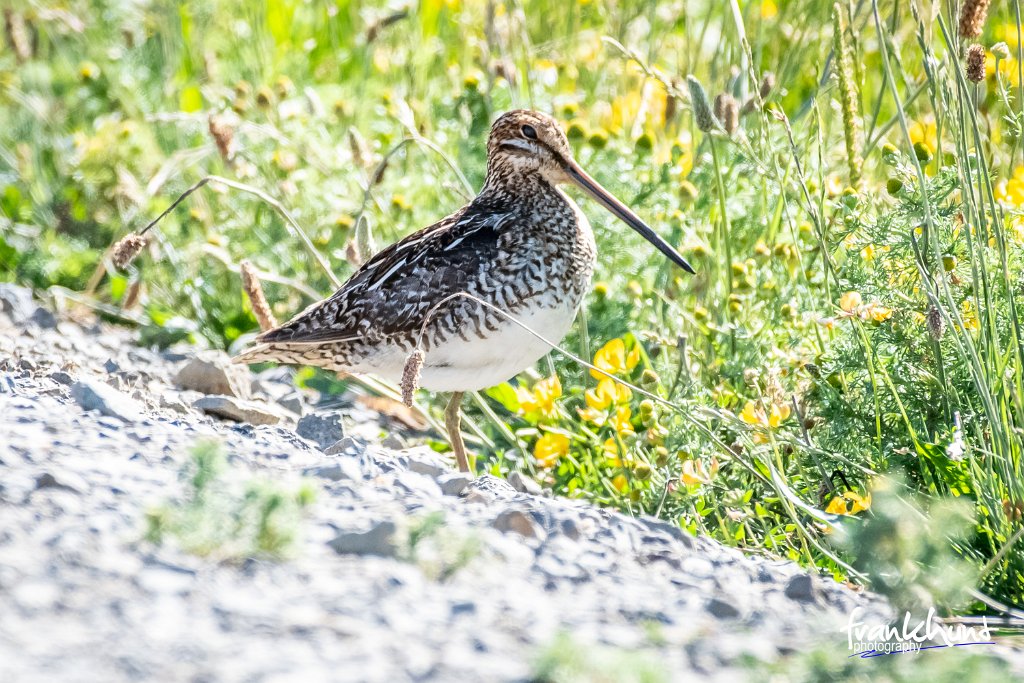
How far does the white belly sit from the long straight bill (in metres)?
0.41

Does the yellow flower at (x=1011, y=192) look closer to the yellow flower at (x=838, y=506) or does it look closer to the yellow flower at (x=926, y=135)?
the yellow flower at (x=926, y=135)

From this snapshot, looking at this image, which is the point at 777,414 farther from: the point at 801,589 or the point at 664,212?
the point at 664,212

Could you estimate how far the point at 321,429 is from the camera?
190 inches

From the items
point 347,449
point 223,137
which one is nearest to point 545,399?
point 347,449

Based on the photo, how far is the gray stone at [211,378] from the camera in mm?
5414

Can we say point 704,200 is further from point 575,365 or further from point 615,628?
point 615,628

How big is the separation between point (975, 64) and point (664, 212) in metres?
2.02

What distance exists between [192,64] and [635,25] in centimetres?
279

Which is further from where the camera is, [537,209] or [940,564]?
[537,209]

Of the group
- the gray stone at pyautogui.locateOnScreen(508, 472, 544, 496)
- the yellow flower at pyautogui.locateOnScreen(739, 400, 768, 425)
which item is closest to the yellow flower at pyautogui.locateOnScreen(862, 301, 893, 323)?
the yellow flower at pyautogui.locateOnScreen(739, 400, 768, 425)

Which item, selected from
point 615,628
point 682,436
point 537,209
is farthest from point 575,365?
point 615,628

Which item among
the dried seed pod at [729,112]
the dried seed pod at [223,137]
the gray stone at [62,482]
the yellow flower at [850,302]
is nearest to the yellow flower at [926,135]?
the dried seed pod at [729,112]

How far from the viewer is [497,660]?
2.58 metres

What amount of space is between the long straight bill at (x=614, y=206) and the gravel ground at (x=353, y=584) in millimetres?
1249
